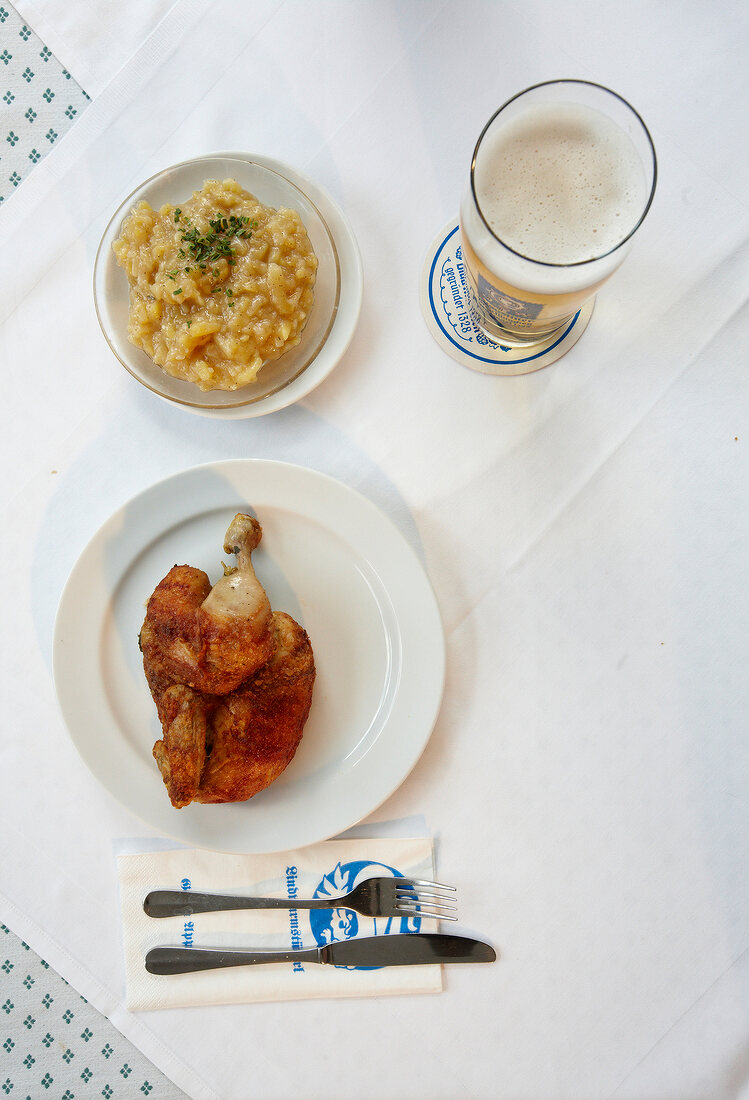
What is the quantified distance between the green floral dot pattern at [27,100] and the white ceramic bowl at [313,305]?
0.96ft

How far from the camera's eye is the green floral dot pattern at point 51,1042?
4.86ft

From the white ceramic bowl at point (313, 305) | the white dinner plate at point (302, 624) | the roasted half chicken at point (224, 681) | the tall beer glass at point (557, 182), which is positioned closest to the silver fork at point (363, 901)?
the white dinner plate at point (302, 624)

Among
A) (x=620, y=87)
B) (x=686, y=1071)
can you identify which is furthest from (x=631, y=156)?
(x=686, y=1071)

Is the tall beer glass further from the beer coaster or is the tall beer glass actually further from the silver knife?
the silver knife

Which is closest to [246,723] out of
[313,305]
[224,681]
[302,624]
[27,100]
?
[224,681]

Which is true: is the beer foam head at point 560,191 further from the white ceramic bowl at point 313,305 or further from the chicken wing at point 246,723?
the chicken wing at point 246,723

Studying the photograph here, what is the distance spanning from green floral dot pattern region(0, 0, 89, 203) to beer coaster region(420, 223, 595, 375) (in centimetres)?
77

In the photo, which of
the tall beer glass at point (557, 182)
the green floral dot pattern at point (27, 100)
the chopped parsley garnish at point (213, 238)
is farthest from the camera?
the green floral dot pattern at point (27, 100)

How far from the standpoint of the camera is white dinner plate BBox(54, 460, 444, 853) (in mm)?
1365

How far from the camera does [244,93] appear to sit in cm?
141

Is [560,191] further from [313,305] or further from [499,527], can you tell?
[499,527]

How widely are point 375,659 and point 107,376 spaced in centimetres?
78

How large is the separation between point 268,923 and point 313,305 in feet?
3.93

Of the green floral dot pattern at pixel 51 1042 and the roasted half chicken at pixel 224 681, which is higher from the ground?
the roasted half chicken at pixel 224 681
